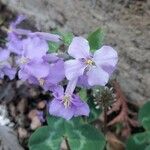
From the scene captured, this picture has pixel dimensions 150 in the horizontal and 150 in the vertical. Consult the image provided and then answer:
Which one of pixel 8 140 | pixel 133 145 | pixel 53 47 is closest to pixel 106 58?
pixel 53 47

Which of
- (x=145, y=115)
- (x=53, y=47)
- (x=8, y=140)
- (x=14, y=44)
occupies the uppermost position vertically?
(x=53, y=47)

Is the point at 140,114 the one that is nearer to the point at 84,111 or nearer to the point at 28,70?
the point at 84,111

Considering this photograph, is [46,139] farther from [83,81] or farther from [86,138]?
[83,81]

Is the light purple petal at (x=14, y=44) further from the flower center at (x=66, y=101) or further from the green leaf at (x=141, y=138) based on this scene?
the green leaf at (x=141, y=138)

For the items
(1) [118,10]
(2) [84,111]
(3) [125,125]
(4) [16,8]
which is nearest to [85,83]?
(2) [84,111]

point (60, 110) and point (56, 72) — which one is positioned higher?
point (56, 72)

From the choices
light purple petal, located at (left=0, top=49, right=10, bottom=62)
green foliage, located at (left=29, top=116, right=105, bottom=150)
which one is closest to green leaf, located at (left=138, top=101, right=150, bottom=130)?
green foliage, located at (left=29, top=116, right=105, bottom=150)

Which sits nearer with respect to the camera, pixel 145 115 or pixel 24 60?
pixel 24 60
